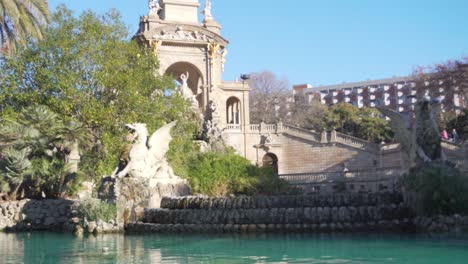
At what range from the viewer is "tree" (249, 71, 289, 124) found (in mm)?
62344

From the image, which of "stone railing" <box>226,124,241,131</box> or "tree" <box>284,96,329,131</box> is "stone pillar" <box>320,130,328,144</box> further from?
"tree" <box>284,96,329,131</box>

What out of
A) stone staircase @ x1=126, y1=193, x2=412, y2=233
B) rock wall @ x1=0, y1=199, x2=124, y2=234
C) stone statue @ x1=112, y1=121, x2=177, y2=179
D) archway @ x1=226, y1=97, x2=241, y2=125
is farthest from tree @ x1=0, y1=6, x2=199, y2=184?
archway @ x1=226, y1=97, x2=241, y2=125

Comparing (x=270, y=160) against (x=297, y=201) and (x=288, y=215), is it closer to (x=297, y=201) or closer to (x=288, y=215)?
(x=297, y=201)

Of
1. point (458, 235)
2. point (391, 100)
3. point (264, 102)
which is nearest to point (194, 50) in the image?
point (264, 102)

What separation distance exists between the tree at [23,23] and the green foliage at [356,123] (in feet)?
139

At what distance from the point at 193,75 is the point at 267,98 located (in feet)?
61.4

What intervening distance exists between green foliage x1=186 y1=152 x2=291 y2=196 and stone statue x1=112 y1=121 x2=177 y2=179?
7.97 metres

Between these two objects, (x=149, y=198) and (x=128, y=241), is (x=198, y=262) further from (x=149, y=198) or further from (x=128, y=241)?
(x=149, y=198)

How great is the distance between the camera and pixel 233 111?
48312 mm

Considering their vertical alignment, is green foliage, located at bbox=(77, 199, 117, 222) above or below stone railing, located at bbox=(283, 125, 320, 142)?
below

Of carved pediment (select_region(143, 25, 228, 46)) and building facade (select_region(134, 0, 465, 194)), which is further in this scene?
carved pediment (select_region(143, 25, 228, 46))

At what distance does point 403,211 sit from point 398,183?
1551mm

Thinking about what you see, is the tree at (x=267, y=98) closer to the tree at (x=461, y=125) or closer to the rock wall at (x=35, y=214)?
the tree at (x=461, y=125)

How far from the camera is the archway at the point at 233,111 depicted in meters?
46.7
